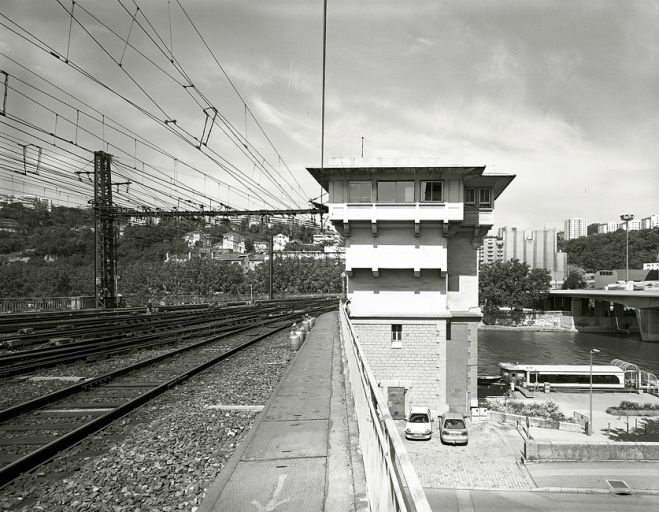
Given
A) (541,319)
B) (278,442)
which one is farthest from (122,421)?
(541,319)

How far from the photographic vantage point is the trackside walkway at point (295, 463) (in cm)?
440

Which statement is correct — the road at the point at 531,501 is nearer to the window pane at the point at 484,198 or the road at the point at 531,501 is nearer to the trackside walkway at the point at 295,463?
the trackside walkway at the point at 295,463

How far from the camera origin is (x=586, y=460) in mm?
17844

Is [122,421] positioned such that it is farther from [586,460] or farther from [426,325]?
[586,460]

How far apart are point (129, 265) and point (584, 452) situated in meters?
74.4

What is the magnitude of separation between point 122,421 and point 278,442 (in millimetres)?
3416

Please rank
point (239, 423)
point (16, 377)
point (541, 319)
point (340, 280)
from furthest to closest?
point (340, 280) → point (541, 319) → point (16, 377) → point (239, 423)

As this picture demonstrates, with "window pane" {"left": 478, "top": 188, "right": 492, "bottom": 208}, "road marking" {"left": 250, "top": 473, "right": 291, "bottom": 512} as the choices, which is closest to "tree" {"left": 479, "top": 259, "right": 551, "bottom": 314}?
"window pane" {"left": 478, "top": 188, "right": 492, "bottom": 208}

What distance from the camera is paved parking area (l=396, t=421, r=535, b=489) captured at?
16.0m

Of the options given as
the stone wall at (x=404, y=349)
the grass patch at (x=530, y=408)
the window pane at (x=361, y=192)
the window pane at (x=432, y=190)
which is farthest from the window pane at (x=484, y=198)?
the grass patch at (x=530, y=408)

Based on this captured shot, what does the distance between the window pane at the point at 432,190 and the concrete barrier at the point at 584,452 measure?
35.9 ft

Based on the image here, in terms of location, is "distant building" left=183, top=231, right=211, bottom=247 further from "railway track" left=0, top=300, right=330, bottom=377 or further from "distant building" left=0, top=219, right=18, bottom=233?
"distant building" left=0, top=219, right=18, bottom=233

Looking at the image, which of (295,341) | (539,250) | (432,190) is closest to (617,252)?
(539,250)

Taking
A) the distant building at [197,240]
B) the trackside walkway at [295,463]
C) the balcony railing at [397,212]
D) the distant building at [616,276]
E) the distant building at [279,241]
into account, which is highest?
the distant building at [279,241]
